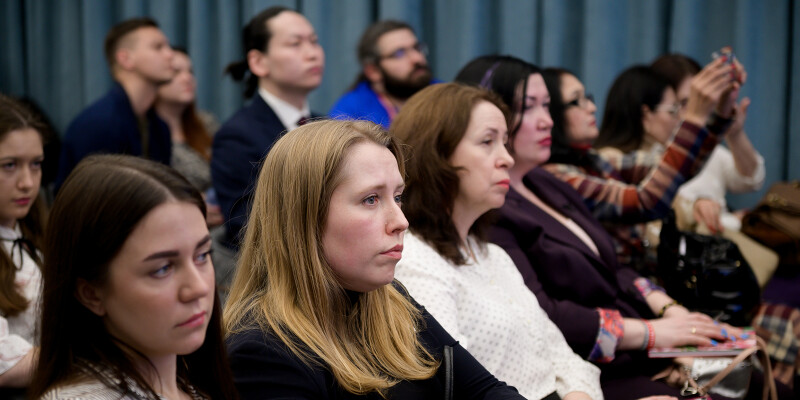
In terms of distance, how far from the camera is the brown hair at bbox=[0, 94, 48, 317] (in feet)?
5.01

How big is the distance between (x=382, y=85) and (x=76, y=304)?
2513mm

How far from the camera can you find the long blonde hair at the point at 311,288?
3.73 ft

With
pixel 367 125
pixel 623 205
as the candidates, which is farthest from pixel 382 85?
pixel 367 125

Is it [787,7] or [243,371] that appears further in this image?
[787,7]

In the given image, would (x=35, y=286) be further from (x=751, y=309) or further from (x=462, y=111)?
(x=751, y=309)

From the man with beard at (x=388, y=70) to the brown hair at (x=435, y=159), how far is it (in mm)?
1476

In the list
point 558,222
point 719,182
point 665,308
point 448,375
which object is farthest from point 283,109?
point 448,375

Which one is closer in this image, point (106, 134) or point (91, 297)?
point (91, 297)

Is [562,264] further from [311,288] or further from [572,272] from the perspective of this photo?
[311,288]

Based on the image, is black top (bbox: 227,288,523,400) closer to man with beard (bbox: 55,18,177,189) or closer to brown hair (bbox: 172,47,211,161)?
man with beard (bbox: 55,18,177,189)

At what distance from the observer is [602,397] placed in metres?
1.72

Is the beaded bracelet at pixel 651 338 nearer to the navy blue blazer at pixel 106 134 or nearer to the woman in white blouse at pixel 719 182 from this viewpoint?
the woman in white blouse at pixel 719 182

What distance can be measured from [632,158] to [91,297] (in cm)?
222

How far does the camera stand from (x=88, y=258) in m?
0.88
